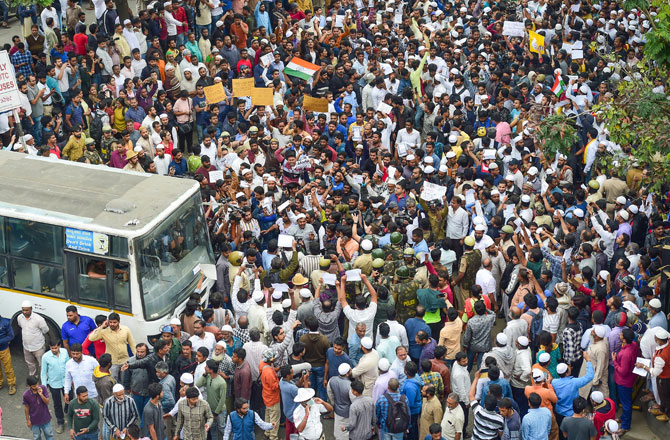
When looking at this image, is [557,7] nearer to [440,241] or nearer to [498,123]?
[498,123]

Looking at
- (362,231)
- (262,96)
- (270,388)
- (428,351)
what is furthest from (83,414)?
(262,96)

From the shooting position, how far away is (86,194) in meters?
14.1

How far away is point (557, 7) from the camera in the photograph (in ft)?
86.0

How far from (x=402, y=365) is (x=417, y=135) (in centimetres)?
763

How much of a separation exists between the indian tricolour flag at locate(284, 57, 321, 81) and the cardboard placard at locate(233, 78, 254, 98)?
2482mm

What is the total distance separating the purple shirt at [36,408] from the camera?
11.9 m

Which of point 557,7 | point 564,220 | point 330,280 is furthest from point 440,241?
point 557,7

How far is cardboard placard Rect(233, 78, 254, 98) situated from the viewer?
18.9m

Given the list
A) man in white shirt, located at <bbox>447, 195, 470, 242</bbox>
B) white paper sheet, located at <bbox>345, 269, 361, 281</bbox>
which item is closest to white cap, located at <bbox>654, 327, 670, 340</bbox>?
white paper sheet, located at <bbox>345, 269, 361, 281</bbox>

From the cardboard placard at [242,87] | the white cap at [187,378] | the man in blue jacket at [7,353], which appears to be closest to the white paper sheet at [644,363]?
the white cap at [187,378]

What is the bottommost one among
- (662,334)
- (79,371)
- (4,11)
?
(4,11)

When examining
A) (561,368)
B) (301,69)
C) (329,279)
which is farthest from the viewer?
(301,69)

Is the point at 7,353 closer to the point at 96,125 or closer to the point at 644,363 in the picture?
the point at 96,125

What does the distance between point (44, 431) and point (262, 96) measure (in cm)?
878
